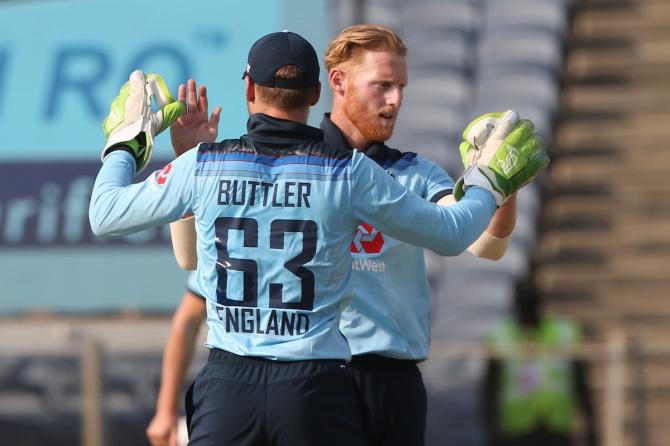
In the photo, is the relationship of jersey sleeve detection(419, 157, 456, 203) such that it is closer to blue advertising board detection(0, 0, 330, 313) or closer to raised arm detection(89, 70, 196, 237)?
raised arm detection(89, 70, 196, 237)

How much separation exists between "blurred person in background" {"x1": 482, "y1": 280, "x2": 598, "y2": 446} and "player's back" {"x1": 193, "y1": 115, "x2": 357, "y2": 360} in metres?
4.76

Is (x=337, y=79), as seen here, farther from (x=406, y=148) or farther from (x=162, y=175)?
(x=406, y=148)

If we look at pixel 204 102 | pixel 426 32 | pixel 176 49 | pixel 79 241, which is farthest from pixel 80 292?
pixel 204 102

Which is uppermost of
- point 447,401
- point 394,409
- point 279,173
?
point 279,173

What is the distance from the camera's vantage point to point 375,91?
3371mm

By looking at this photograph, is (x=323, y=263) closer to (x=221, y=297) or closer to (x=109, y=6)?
(x=221, y=297)

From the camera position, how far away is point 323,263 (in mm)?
2766

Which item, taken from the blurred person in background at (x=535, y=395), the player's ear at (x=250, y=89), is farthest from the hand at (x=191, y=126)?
the blurred person in background at (x=535, y=395)

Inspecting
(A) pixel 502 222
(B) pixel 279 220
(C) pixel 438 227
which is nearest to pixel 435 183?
(A) pixel 502 222

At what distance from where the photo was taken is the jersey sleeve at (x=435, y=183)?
3299 millimetres

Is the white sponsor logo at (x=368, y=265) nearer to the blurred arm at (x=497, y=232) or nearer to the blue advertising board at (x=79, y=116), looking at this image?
the blurred arm at (x=497, y=232)

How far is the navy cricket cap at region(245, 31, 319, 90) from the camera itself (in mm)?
2850

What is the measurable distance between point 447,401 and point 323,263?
16.7ft

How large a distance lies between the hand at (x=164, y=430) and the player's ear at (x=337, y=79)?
1.26m
